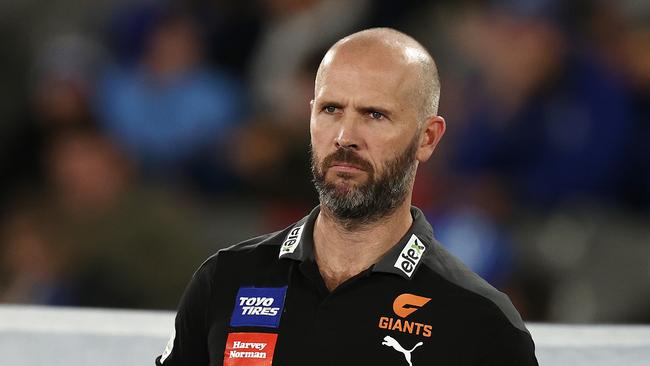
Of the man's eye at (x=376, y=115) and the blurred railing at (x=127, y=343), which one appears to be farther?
the blurred railing at (x=127, y=343)

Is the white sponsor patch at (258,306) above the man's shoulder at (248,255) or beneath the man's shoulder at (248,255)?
beneath

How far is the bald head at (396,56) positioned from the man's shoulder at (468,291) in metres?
0.25

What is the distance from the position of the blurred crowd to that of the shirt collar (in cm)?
190

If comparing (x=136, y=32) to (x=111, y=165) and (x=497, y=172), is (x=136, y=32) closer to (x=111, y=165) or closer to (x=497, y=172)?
(x=111, y=165)

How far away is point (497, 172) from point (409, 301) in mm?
2367

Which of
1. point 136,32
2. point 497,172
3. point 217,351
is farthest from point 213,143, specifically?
point 217,351

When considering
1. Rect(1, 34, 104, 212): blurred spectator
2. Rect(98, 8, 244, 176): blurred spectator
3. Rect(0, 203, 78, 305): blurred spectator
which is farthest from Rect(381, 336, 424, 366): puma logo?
Rect(1, 34, 104, 212): blurred spectator

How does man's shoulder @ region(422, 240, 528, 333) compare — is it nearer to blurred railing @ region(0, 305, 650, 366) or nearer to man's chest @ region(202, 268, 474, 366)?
man's chest @ region(202, 268, 474, 366)

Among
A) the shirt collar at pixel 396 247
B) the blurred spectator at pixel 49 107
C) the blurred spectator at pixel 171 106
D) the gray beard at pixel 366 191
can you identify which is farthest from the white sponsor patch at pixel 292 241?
the blurred spectator at pixel 49 107

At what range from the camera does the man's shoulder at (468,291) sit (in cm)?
196

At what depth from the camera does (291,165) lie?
4.52 meters

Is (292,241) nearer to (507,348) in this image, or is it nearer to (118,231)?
(507,348)

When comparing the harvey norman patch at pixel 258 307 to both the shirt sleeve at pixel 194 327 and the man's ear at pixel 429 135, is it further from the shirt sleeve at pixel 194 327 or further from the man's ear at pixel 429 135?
the man's ear at pixel 429 135

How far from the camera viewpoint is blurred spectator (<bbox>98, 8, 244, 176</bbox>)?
4.78 metres
